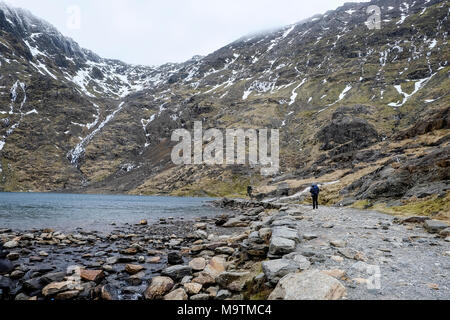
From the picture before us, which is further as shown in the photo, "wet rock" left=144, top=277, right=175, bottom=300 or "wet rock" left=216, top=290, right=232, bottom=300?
"wet rock" left=144, top=277, right=175, bottom=300

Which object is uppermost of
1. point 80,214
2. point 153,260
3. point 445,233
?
point 445,233

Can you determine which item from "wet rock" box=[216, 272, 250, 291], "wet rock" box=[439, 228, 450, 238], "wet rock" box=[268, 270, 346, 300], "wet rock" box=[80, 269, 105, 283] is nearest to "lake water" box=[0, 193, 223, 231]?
"wet rock" box=[80, 269, 105, 283]

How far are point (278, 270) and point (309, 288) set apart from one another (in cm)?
161

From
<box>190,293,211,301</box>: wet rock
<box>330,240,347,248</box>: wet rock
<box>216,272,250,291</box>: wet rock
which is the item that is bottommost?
<box>190,293,211,301</box>: wet rock

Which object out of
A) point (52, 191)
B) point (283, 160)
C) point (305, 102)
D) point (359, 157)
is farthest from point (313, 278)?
→ point (52, 191)

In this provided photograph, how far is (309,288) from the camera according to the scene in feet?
20.3

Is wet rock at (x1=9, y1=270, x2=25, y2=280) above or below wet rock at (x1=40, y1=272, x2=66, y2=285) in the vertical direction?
below

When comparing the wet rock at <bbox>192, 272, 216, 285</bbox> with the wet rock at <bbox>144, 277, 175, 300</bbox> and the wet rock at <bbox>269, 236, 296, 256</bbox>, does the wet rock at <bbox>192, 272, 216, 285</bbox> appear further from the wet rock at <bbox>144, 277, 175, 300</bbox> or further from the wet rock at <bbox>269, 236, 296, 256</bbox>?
the wet rock at <bbox>269, 236, 296, 256</bbox>

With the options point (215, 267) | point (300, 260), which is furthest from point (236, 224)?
point (300, 260)

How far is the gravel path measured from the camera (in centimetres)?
641

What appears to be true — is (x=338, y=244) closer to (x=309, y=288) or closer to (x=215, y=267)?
(x=309, y=288)

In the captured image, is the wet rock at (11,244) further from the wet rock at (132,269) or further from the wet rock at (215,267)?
the wet rock at (215,267)

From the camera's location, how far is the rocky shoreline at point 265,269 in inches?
264
